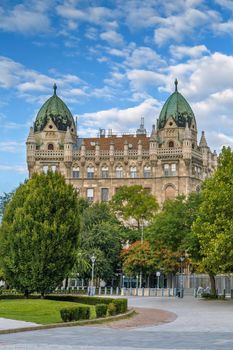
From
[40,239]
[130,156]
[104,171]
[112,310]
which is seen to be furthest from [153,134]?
[112,310]

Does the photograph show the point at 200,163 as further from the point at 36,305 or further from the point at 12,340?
the point at 12,340

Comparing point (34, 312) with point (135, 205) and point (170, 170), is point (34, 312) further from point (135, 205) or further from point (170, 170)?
point (170, 170)

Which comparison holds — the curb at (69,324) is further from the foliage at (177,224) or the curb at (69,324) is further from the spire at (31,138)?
the spire at (31,138)

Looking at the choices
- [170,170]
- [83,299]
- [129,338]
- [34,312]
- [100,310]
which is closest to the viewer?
[129,338]

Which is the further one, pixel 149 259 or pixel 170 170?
pixel 170 170

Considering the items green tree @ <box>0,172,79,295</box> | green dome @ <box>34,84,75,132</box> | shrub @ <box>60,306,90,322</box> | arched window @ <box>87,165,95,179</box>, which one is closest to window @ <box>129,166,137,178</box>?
arched window @ <box>87,165,95,179</box>

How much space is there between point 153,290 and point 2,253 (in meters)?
30.0

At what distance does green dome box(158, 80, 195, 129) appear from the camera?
394 feet

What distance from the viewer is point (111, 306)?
3369 cm

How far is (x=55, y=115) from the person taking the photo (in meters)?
125

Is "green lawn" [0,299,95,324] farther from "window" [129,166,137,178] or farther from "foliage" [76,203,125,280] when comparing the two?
"window" [129,166,137,178]

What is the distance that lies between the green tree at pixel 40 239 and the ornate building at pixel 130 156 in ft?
210

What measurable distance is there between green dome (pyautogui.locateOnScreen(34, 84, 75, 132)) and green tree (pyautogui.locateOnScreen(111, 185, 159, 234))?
2553 centimetres

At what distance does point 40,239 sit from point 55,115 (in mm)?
78216
